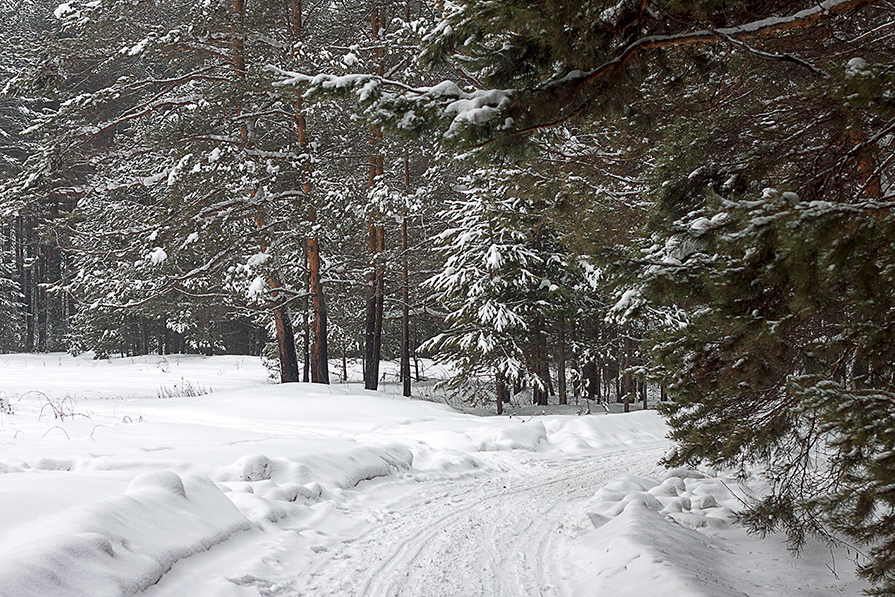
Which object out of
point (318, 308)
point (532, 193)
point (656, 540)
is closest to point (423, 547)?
point (656, 540)

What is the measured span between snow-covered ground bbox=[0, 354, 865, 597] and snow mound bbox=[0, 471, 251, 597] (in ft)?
0.04

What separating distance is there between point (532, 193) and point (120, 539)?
698 cm

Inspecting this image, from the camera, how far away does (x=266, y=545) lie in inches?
197

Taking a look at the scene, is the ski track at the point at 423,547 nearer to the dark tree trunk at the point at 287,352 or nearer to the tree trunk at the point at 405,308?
the tree trunk at the point at 405,308

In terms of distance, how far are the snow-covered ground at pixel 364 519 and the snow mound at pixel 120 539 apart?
0.01m

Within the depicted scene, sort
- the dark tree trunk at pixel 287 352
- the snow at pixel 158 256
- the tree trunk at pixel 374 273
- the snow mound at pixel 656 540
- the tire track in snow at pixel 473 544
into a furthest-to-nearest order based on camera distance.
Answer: the dark tree trunk at pixel 287 352 → the tree trunk at pixel 374 273 → the snow at pixel 158 256 → the tire track in snow at pixel 473 544 → the snow mound at pixel 656 540

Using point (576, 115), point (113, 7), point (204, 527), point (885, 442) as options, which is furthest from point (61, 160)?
point (885, 442)

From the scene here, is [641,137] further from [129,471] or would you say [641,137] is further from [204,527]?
[129,471]

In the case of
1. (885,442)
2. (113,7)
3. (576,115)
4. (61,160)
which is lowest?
(885,442)

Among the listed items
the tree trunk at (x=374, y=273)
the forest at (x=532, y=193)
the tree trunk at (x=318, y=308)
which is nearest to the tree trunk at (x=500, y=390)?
the forest at (x=532, y=193)

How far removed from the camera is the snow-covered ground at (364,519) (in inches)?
159

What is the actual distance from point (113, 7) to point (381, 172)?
7196 mm

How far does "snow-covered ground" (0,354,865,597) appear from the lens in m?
4.05

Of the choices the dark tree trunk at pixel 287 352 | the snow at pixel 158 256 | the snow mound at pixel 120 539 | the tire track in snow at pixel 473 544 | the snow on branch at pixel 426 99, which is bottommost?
the tire track in snow at pixel 473 544
